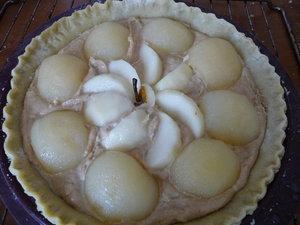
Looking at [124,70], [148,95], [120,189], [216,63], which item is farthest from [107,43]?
[120,189]

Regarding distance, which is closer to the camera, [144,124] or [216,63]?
[144,124]

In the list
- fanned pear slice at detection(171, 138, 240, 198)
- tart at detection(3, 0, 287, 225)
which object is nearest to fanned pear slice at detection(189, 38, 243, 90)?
tart at detection(3, 0, 287, 225)

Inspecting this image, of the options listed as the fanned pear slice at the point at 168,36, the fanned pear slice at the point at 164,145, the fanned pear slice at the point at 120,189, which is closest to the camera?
the fanned pear slice at the point at 120,189

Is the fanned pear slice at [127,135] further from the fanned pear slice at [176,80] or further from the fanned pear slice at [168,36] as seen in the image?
the fanned pear slice at [168,36]

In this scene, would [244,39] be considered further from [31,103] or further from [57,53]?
[31,103]

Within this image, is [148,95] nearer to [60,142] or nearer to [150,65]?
[150,65]

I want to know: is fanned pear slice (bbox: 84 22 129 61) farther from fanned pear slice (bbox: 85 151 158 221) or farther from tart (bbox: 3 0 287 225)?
fanned pear slice (bbox: 85 151 158 221)

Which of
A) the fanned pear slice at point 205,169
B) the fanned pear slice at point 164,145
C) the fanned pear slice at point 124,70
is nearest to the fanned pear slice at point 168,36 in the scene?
the fanned pear slice at point 124,70
